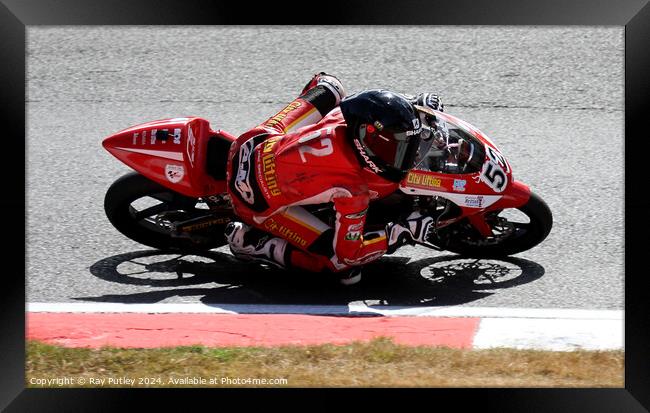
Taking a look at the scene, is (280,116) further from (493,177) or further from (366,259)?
(493,177)

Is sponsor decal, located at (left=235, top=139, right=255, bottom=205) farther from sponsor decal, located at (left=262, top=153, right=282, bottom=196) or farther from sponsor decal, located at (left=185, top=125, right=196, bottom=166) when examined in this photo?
sponsor decal, located at (left=185, top=125, right=196, bottom=166)

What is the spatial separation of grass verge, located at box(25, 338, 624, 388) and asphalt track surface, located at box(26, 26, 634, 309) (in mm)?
1093

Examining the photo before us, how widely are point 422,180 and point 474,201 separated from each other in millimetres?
375

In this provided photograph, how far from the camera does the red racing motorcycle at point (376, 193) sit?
7.07 meters

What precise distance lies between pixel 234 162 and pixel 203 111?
290 cm

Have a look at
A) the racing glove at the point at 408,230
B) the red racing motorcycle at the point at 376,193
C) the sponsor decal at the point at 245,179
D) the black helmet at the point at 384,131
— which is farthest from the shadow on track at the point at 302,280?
the black helmet at the point at 384,131

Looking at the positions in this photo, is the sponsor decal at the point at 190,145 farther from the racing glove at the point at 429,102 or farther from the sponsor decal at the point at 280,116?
the racing glove at the point at 429,102

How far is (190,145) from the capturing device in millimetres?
7359

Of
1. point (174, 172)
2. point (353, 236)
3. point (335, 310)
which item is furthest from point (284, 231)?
point (174, 172)

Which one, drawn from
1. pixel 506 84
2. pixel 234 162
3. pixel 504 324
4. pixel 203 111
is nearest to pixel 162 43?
pixel 203 111

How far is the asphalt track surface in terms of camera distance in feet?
24.1

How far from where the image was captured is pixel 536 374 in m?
5.77

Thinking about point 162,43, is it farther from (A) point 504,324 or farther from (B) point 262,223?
(A) point 504,324

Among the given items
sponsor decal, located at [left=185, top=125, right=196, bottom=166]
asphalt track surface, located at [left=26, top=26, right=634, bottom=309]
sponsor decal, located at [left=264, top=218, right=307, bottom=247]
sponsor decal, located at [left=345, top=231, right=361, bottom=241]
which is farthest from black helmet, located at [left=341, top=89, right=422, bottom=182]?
sponsor decal, located at [left=185, top=125, right=196, bottom=166]
